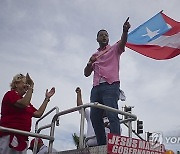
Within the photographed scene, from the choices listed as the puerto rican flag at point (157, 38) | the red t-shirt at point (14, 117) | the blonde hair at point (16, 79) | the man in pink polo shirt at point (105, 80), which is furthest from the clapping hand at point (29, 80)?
the puerto rican flag at point (157, 38)

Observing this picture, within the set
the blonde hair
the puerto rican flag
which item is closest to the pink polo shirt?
the blonde hair

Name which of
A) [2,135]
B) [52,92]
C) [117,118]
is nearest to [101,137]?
[117,118]

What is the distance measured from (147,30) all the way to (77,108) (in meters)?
4.31

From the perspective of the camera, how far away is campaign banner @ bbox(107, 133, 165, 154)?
11.9 feet

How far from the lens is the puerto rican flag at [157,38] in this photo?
24.7 feet

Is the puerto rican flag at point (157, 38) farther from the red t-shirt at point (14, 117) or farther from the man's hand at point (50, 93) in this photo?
the red t-shirt at point (14, 117)

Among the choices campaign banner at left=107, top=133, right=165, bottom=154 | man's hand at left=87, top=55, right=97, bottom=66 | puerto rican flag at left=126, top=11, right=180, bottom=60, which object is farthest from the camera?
puerto rican flag at left=126, top=11, right=180, bottom=60

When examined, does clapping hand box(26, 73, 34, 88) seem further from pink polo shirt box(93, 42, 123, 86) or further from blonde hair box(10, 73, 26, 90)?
pink polo shirt box(93, 42, 123, 86)

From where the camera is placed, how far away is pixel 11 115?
177 inches

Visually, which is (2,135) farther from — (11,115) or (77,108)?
(77,108)

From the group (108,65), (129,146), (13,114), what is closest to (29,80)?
(13,114)

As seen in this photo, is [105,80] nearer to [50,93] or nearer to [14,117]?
[50,93]

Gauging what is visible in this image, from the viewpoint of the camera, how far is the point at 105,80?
487 cm

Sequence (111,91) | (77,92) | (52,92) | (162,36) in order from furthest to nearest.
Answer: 1. (162,36)
2. (77,92)
3. (52,92)
4. (111,91)
